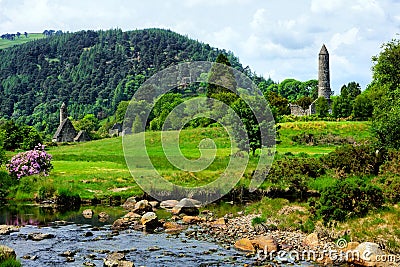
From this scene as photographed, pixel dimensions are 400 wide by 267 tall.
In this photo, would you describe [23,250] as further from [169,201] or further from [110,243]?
[169,201]

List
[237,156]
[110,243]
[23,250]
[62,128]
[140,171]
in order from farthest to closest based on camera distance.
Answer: [62,128]
[237,156]
[140,171]
[110,243]
[23,250]

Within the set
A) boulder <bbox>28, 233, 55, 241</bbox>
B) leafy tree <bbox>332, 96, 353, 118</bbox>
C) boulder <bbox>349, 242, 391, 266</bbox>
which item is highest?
leafy tree <bbox>332, 96, 353, 118</bbox>

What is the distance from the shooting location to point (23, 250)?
29344 millimetres

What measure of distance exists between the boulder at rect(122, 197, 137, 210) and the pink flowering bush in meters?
10.7

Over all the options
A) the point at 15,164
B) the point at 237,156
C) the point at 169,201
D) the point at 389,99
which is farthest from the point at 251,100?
the point at 15,164

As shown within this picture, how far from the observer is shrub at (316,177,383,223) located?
3269 centimetres

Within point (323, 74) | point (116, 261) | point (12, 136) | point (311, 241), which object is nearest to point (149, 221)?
point (116, 261)

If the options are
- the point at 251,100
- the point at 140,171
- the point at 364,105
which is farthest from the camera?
the point at 364,105

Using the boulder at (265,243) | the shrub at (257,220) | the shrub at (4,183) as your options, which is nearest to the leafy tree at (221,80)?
the shrub at (4,183)

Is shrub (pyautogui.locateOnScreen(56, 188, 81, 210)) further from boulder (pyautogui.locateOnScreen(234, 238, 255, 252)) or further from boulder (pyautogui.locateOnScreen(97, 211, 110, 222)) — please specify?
boulder (pyautogui.locateOnScreen(234, 238, 255, 252))

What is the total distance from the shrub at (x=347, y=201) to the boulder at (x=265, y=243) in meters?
4.74

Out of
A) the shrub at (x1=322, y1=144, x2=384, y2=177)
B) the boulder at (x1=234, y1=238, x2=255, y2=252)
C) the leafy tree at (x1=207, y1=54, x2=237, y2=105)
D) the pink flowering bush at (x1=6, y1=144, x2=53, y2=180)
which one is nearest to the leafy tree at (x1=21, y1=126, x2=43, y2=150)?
the pink flowering bush at (x1=6, y1=144, x2=53, y2=180)

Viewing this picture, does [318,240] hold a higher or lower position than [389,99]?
lower

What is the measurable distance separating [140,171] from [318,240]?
30.3 metres
